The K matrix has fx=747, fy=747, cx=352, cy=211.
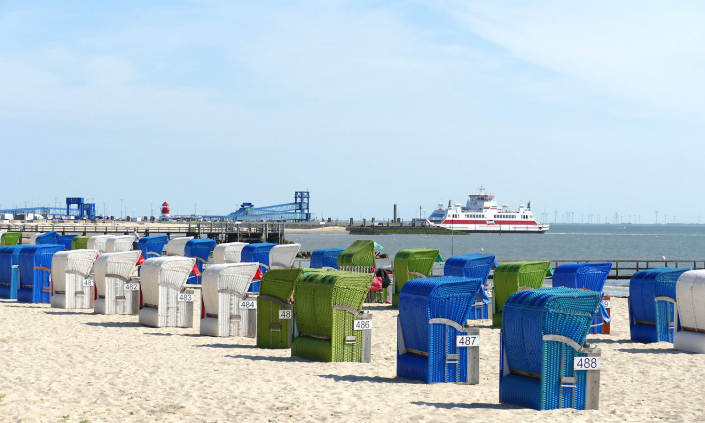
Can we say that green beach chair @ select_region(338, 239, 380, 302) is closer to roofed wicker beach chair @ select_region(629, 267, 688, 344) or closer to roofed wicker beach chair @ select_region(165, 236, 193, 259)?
roofed wicker beach chair @ select_region(629, 267, 688, 344)

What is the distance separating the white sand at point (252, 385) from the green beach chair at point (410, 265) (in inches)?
230

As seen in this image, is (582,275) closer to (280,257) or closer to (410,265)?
(410,265)

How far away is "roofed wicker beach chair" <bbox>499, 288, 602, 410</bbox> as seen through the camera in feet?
24.6

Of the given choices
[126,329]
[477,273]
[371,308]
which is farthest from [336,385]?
Answer: [371,308]

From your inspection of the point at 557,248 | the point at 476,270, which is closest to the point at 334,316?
the point at 476,270

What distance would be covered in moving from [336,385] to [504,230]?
398 feet

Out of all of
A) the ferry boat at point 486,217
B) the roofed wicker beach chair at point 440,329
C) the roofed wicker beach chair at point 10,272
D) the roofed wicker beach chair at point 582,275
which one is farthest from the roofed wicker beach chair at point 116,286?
the ferry boat at point 486,217

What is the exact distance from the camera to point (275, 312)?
39.7ft

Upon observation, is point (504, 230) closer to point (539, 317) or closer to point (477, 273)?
point (477, 273)

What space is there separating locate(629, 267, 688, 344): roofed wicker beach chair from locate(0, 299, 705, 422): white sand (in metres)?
0.37

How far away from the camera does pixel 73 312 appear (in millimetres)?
16859

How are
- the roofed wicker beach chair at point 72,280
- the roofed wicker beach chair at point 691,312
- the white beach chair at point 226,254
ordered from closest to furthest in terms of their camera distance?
1. the roofed wicker beach chair at point 691,312
2. the roofed wicker beach chair at point 72,280
3. the white beach chair at point 226,254

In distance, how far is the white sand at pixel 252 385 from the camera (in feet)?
24.7

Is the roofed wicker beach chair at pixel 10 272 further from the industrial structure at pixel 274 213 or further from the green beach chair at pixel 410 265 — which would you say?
the industrial structure at pixel 274 213
